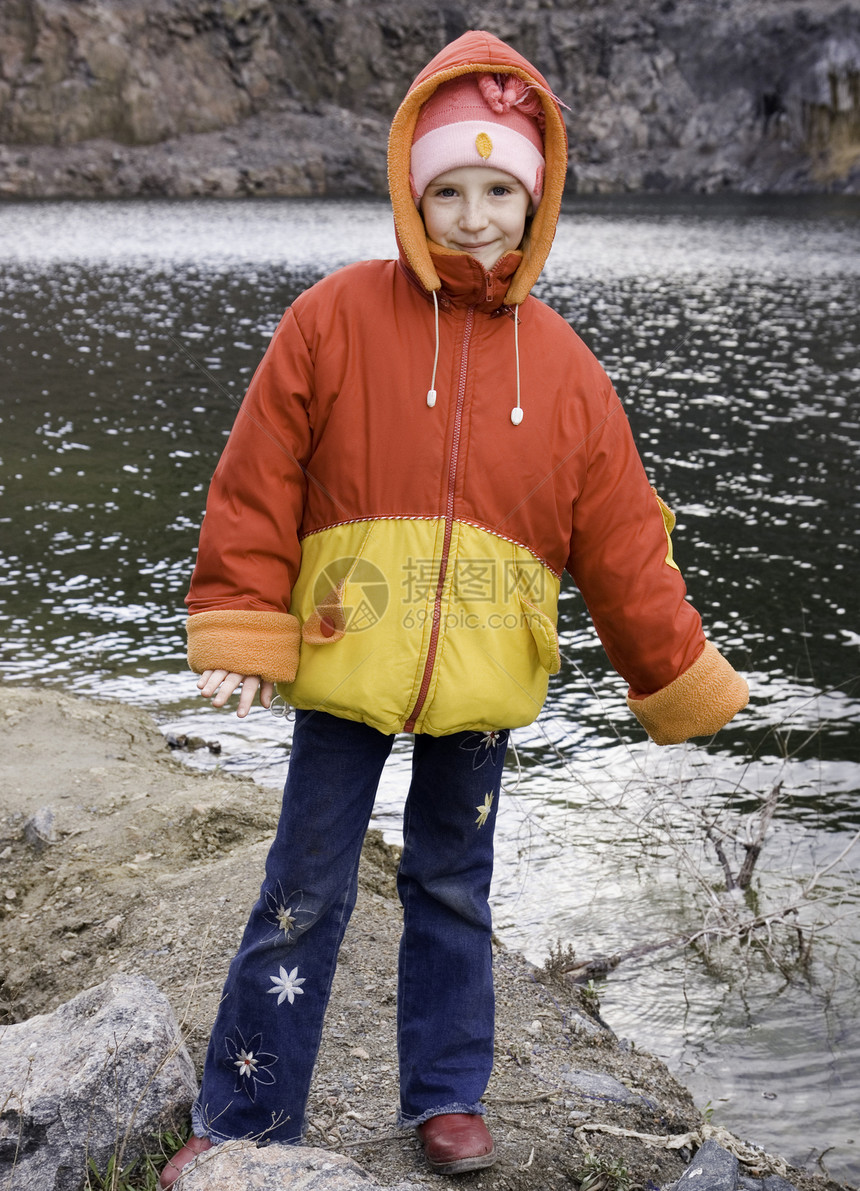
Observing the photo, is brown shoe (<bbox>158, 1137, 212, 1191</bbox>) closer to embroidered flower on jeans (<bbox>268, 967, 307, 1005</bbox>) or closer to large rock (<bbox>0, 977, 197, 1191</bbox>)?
large rock (<bbox>0, 977, 197, 1191</bbox>)

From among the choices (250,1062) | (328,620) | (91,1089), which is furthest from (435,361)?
(91,1089)

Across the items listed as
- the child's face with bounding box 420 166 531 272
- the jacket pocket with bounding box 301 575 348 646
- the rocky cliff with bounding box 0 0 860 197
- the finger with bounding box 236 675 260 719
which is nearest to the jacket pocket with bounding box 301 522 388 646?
the jacket pocket with bounding box 301 575 348 646

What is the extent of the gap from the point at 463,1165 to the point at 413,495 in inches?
50.1

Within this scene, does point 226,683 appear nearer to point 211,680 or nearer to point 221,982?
point 211,680

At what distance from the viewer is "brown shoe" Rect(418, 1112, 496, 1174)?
2.24 m

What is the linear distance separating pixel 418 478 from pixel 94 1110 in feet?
4.07

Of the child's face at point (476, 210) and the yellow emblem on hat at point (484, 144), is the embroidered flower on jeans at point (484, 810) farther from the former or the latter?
the yellow emblem on hat at point (484, 144)

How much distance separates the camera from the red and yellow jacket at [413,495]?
6.73 feet

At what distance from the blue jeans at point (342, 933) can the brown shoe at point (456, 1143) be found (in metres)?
0.02

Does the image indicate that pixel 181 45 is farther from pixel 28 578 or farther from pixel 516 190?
pixel 516 190

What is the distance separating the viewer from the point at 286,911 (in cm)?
210

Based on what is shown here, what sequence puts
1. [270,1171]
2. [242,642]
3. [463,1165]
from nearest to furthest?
[270,1171] < [242,642] < [463,1165]

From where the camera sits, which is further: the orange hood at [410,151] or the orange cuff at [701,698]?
the orange cuff at [701,698]

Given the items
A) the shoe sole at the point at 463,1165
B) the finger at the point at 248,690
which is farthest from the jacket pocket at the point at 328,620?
the shoe sole at the point at 463,1165
